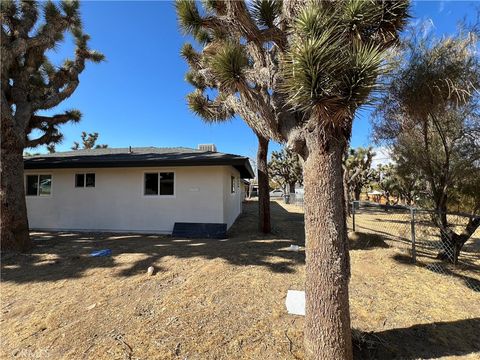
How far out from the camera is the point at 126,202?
1026 cm

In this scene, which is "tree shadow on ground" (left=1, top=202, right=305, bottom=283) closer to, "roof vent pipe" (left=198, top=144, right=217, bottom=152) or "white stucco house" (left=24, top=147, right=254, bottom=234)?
"white stucco house" (left=24, top=147, right=254, bottom=234)

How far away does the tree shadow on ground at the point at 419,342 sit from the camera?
130 inches

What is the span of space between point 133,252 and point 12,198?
337 centimetres

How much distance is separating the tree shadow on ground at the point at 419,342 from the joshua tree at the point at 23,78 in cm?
804

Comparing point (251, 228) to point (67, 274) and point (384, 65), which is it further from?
point (384, 65)

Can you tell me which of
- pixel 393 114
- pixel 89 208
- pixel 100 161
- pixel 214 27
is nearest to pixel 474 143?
pixel 393 114

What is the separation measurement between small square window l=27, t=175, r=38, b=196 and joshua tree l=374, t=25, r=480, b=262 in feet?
40.6

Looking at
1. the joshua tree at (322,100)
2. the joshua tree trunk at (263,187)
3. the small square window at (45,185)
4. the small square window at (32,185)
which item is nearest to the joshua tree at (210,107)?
the joshua tree trunk at (263,187)

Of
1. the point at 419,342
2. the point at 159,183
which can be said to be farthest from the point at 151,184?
the point at 419,342

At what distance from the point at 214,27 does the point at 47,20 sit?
6.01 m

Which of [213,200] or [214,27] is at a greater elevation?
[214,27]

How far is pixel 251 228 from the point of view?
11125mm

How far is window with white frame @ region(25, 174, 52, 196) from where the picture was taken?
35.9 feet

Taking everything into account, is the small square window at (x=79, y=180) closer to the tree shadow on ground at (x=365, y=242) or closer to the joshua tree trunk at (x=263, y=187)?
the joshua tree trunk at (x=263, y=187)
